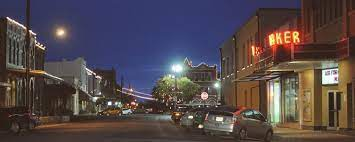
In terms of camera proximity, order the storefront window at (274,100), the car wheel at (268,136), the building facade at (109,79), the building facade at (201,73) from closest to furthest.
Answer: the car wheel at (268,136) < the storefront window at (274,100) < the building facade at (201,73) < the building facade at (109,79)

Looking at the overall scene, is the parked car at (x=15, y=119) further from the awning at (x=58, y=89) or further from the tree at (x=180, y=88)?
the tree at (x=180, y=88)

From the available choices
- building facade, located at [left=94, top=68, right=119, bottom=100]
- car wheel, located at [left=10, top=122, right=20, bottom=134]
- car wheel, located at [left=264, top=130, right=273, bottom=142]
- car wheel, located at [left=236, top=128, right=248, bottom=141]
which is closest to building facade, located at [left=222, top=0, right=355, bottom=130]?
car wheel, located at [left=264, top=130, right=273, bottom=142]

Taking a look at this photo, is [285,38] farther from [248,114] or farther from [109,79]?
[109,79]

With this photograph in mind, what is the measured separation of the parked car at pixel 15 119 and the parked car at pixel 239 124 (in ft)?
41.7

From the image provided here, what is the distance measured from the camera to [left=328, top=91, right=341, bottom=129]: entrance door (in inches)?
1266

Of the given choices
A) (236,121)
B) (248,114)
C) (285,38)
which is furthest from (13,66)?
(236,121)

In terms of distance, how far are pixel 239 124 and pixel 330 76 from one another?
804 cm

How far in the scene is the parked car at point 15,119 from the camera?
3559 centimetres

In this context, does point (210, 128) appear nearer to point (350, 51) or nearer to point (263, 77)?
point (350, 51)

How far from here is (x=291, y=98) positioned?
3994cm

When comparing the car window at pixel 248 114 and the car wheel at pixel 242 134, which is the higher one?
the car window at pixel 248 114

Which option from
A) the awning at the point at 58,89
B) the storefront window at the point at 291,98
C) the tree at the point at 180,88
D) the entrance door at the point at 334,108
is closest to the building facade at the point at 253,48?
the storefront window at the point at 291,98

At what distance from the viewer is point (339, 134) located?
30.5 metres

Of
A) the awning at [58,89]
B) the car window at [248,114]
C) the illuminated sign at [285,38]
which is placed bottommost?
the car window at [248,114]
